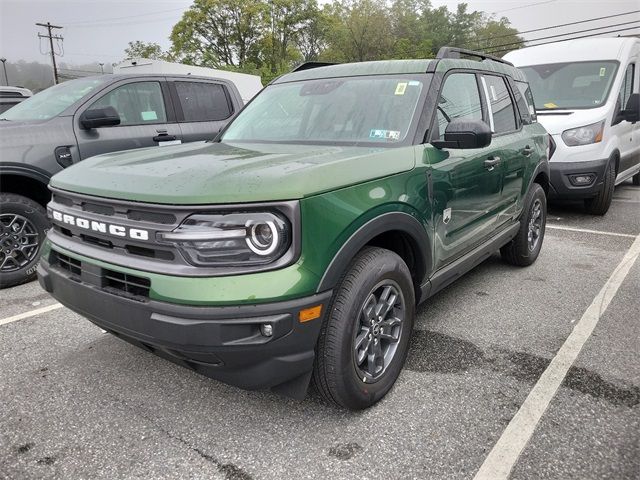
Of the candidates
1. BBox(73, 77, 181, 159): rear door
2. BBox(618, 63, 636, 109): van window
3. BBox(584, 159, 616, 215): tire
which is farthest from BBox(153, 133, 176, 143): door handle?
BBox(618, 63, 636, 109): van window

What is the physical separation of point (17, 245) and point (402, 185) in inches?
141

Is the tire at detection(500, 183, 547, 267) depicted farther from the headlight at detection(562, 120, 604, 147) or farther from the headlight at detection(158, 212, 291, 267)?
the headlight at detection(158, 212, 291, 267)

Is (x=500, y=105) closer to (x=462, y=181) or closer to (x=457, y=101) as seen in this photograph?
(x=457, y=101)

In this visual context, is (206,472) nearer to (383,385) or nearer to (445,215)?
(383,385)

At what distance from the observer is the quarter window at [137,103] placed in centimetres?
500

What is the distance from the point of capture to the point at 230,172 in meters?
2.17

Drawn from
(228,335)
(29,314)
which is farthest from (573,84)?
(29,314)

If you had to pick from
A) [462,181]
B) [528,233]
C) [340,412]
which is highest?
[462,181]

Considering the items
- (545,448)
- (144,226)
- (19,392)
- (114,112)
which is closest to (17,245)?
(114,112)

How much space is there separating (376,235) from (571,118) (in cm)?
558

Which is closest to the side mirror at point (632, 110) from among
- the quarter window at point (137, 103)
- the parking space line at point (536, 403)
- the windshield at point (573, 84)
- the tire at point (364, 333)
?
the windshield at point (573, 84)

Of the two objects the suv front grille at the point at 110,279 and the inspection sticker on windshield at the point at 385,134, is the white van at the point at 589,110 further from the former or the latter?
the suv front grille at the point at 110,279

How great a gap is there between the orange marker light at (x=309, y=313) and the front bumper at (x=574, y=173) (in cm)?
578

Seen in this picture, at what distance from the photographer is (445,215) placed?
2.98 meters
